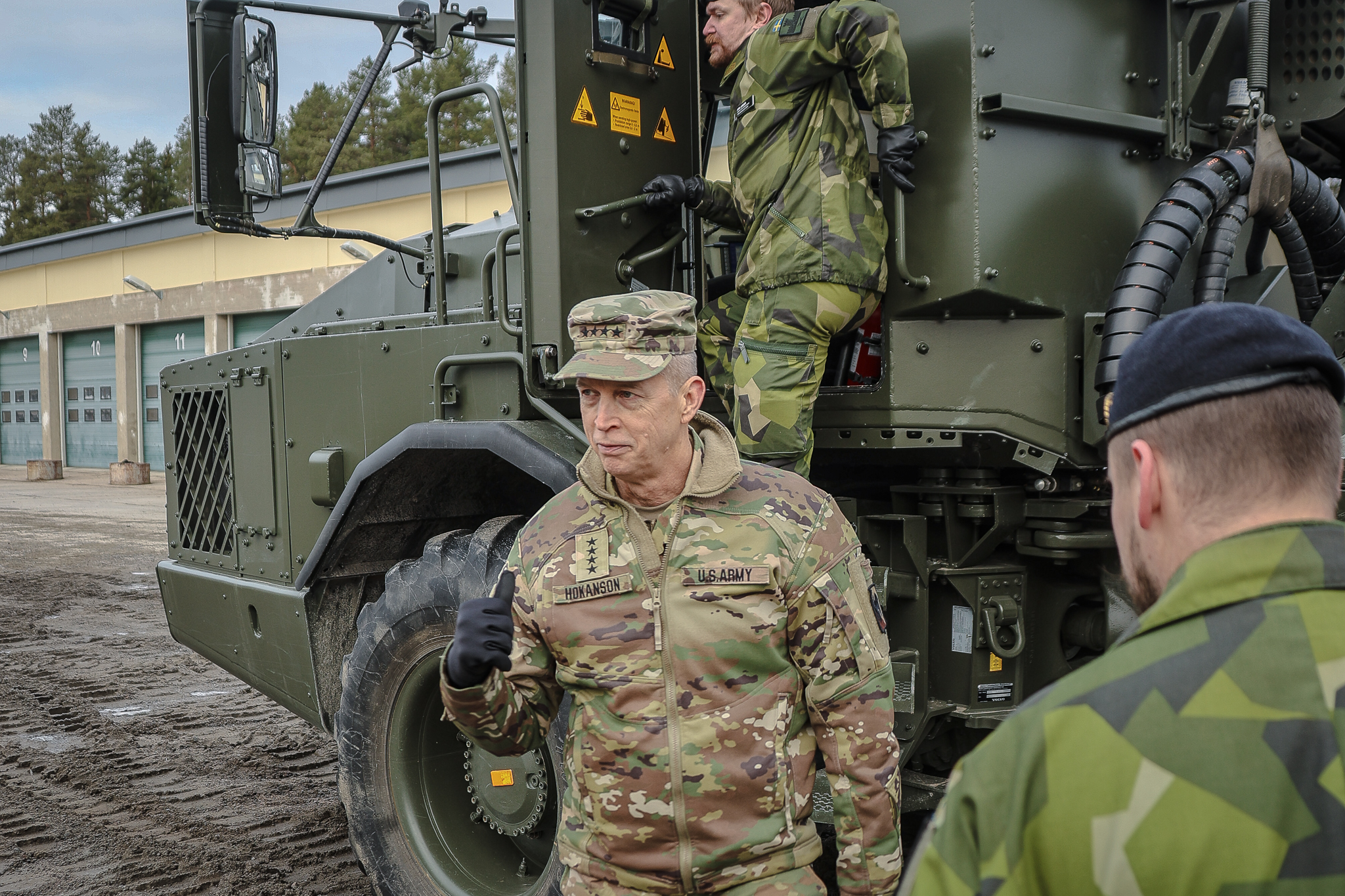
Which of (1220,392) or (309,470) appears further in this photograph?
(309,470)

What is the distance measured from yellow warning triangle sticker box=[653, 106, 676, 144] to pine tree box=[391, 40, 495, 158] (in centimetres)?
2475

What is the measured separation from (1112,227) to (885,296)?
1.97 ft

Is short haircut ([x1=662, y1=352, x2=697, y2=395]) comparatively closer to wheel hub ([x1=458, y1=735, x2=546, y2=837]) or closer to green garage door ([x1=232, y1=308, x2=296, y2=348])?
wheel hub ([x1=458, y1=735, x2=546, y2=837])

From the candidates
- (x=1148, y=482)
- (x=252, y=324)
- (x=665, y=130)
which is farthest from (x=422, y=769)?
(x=252, y=324)

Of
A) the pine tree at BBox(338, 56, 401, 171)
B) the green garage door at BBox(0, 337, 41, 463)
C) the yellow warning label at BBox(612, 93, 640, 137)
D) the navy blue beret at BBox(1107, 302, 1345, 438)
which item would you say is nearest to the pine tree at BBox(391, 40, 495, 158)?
the pine tree at BBox(338, 56, 401, 171)

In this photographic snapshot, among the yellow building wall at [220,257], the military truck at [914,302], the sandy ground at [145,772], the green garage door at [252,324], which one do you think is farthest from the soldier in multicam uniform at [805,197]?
the green garage door at [252,324]

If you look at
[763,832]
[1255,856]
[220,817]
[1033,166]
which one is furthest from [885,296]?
[220,817]

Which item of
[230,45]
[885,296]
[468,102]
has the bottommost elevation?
[885,296]

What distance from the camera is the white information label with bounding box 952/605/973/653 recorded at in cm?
298

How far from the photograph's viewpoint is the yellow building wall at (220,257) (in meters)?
17.7

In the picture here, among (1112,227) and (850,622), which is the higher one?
(1112,227)

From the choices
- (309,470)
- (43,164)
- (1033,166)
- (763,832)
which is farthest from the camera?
(43,164)

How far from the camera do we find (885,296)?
299 cm

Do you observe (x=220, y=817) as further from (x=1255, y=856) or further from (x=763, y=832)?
(x=1255, y=856)
